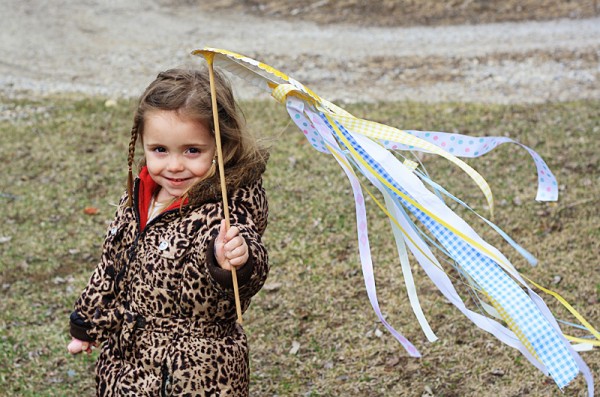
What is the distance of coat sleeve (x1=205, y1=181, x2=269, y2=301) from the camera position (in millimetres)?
2598

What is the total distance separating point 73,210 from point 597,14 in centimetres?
855

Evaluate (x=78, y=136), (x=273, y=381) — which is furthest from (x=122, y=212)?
(x=78, y=136)

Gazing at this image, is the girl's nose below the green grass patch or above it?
above

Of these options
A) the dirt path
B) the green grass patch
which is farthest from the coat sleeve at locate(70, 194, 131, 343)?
the dirt path

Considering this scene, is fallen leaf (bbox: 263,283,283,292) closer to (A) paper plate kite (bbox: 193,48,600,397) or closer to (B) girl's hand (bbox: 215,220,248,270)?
(A) paper plate kite (bbox: 193,48,600,397)

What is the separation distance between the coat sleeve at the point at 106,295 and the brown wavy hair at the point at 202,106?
372mm

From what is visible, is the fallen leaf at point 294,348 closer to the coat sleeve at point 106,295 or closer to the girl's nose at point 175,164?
the coat sleeve at point 106,295

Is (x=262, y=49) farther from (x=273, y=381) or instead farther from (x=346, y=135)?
(x=346, y=135)

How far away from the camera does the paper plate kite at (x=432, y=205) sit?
2.47 meters

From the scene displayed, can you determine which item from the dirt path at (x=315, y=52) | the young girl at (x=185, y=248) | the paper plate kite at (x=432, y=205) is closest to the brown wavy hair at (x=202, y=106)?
the young girl at (x=185, y=248)

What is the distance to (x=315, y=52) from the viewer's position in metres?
10.9

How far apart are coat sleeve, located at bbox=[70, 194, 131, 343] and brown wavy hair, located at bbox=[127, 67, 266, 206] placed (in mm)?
372

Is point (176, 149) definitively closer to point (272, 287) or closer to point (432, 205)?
point (432, 205)

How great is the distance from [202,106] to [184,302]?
627 mm
